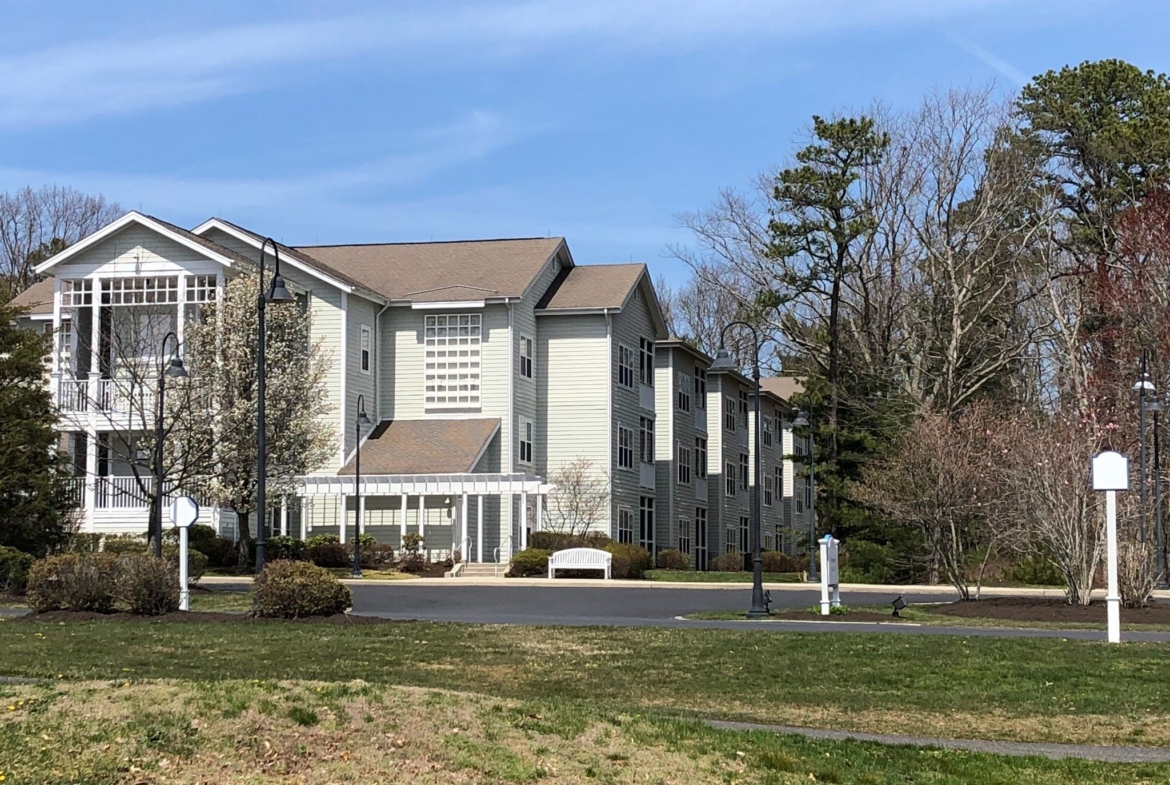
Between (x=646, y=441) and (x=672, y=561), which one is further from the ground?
(x=646, y=441)

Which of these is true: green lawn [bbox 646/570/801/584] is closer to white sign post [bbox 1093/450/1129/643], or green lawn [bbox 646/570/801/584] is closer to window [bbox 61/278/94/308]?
window [bbox 61/278/94/308]

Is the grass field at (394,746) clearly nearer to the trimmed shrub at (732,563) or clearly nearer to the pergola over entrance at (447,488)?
the pergola over entrance at (447,488)

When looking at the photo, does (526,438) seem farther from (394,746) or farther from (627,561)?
(394,746)

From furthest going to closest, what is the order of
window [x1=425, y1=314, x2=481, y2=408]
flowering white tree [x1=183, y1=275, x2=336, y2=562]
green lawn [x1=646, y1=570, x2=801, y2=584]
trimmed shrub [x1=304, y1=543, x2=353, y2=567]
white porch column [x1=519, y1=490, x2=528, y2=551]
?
window [x1=425, y1=314, x2=481, y2=408] → white porch column [x1=519, y1=490, x2=528, y2=551] → trimmed shrub [x1=304, y1=543, x2=353, y2=567] → flowering white tree [x1=183, y1=275, x2=336, y2=562] → green lawn [x1=646, y1=570, x2=801, y2=584]

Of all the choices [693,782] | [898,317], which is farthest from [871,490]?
[693,782]

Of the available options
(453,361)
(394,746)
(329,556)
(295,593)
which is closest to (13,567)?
(295,593)

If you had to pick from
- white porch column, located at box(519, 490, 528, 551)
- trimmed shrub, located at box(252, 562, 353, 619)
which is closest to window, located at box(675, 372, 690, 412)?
white porch column, located at box(519, 490, 528, 551)

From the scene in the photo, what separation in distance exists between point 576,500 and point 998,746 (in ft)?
115

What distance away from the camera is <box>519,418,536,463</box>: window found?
159ft

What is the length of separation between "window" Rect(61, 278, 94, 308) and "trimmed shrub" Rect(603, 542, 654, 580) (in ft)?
58.8

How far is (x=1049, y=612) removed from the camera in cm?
2536

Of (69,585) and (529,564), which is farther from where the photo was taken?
(529,564)

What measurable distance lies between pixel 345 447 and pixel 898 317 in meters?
19.2

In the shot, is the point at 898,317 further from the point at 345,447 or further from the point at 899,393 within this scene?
the point at 345,447
